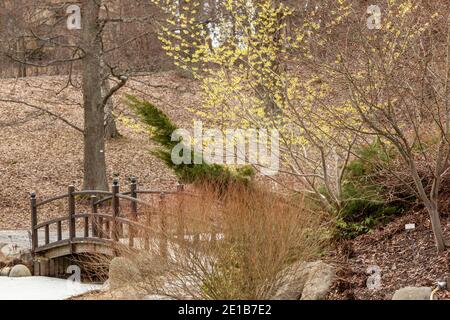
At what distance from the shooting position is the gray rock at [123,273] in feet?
29.2

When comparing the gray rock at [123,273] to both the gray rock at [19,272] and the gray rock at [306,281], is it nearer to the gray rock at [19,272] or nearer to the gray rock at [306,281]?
the gray rock at [306,281]

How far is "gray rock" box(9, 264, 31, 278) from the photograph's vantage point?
14.3 m

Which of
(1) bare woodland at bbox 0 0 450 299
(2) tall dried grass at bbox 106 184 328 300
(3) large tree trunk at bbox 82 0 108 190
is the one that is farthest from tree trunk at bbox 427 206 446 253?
(3) large tree trunk at bbox 82 0 108 190

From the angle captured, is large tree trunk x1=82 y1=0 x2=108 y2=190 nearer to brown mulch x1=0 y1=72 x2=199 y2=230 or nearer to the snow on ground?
brown mulch x1=0 y1=72 x2=199 y2=230

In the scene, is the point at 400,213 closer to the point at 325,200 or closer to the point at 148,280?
the point at 325,200

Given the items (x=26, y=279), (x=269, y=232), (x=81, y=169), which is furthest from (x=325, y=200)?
(x=81, y=169)

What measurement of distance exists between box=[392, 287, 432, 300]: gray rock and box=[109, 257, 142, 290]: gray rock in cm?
278

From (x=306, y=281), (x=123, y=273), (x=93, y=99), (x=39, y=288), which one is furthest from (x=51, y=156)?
(x=306, y=281)

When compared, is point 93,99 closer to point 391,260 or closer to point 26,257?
point 26,257

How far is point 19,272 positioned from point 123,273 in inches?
230

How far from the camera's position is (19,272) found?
47.3 feet

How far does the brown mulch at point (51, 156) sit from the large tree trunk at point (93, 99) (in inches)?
32.8

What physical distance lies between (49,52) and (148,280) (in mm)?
22533
